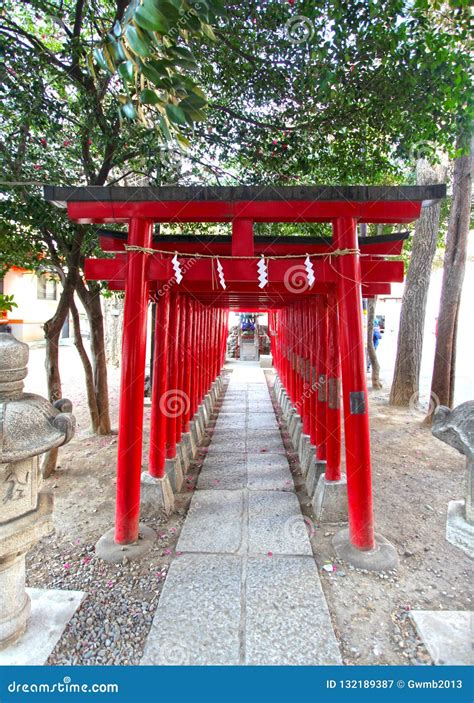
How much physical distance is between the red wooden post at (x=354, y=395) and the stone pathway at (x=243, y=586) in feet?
2.10

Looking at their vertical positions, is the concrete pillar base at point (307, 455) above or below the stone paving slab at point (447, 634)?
above

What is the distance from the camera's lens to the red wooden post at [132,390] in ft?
12.2

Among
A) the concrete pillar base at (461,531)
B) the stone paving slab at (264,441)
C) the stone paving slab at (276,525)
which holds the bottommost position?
the stone paving slab at (264,441)

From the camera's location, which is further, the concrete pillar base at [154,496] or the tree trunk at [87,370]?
the tree trunk at [87,370]

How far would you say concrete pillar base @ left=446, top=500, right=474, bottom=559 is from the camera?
7.10ft

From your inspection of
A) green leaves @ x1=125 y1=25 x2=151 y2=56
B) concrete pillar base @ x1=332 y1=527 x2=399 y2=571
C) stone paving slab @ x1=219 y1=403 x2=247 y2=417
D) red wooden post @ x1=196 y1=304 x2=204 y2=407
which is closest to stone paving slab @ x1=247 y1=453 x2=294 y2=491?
concrete pillar base @ x1=332 y1=527 x2=399 y2=571

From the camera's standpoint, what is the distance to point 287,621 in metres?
2.77

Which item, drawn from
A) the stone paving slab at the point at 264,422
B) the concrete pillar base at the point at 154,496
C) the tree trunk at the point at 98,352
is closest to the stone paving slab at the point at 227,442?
the stone paving slab at the point at 264,422

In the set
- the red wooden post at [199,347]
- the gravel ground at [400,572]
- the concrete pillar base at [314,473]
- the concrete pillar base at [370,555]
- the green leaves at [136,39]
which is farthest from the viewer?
the red wooden post at [199,347]

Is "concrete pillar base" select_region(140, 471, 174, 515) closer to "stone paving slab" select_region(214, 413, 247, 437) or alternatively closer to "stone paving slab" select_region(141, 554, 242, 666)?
"stone paving slab" select_region(141, 554, 242, 666)

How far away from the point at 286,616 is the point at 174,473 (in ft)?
8.82

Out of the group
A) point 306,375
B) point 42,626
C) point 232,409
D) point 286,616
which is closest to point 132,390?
point 42,626

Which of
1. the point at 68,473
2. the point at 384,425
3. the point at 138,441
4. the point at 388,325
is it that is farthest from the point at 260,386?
the point at 388,325

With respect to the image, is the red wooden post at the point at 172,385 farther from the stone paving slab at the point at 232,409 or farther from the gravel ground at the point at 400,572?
the stone paving slab at the point at 232,409
